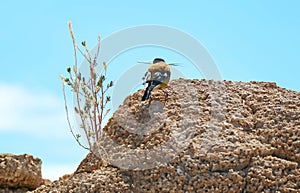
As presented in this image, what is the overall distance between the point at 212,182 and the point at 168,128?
→ 1.47 feet

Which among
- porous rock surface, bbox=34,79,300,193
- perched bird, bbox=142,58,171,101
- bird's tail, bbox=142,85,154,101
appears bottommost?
porous rock surface, bbox=34,79,300,193

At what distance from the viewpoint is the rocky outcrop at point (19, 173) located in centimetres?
464

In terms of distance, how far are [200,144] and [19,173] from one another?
2619mm

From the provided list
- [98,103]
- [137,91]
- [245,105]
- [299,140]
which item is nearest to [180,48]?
[137,91]

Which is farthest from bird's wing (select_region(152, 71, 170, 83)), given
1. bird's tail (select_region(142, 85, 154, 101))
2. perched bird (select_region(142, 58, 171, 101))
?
bird's tail (select_region(142, 85, 154, 101))

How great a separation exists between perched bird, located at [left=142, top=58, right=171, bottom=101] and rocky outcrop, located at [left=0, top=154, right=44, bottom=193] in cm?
198

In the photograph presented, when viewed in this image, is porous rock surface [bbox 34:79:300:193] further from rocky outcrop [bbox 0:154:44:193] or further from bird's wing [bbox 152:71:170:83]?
rocky outcrop [bbox 0:154:44:193]

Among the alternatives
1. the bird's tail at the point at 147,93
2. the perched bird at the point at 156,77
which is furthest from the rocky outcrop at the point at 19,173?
the bird's tail at the point at 147,93

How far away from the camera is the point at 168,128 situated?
2.79 meters

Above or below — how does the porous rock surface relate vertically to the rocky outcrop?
below

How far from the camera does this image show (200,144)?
2.65 meters

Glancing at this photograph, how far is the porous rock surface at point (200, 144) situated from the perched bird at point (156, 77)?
58 mm

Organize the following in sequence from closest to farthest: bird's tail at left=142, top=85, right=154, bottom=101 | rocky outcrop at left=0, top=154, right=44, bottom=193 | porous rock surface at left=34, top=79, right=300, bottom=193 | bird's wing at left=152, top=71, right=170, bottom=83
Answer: porous rock surface at left=34, top=79, right=300, bottom=193 < bird's tail at left=142, top=85, right=154, bottom=101 < bird's wing at left=152, top=71, right=170, bottom=83 < rocky outcrop at left=0, top=154, right=44, bottom=193

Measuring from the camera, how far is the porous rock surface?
8.34 ft
